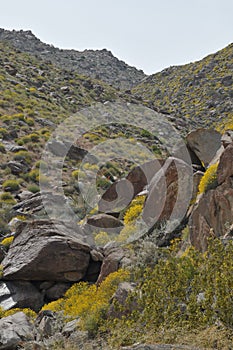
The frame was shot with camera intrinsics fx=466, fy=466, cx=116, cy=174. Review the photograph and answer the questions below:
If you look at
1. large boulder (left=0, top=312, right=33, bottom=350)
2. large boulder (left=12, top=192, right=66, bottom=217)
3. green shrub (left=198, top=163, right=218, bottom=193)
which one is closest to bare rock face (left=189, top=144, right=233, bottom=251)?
green shrub (left=198, top=163, right=218, bottom=193)

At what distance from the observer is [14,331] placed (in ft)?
30.8

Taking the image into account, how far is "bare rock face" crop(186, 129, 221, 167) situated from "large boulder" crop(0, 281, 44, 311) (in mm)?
6354

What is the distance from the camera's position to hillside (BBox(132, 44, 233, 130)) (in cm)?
4053

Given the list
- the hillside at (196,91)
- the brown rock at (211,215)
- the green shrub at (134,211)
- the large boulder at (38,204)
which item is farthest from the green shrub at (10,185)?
the hillside at (196,91)

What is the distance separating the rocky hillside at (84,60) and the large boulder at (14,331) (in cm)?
5404

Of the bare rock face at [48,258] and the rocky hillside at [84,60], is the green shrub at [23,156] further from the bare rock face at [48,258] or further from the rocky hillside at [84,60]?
the rocky hillside at [84,60]

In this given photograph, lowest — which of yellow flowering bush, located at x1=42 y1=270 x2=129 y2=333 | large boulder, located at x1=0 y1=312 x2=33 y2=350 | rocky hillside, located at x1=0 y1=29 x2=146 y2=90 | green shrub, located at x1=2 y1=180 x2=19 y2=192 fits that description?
yellow flowering bush, located at x1=42 y1=270 x2=129 y2=333

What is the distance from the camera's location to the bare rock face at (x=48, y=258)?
1256 centimetres

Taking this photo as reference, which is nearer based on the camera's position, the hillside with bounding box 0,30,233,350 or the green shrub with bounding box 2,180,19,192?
the hillside with bounding box 0,30,233,350

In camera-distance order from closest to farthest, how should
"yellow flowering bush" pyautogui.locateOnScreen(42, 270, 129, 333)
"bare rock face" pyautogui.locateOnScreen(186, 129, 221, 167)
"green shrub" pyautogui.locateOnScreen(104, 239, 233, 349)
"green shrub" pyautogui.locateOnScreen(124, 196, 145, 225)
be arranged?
"green shrub" pyautogui.locateOnScreen(104, 239, 233, 349), "yellow flowering bush" pyautogui.locateOnScreen(42, 270, 129, 333), "green shrub" pyautogui.locateOnScreen(124, 196, 145, 225), "bare rock face" pyautogui.locateOnScreen(186, 129, 221, 167)

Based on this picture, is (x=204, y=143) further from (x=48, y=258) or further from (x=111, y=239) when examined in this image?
(x=48, y=258)

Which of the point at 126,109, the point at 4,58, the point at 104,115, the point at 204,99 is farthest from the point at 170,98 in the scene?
the point at 4,58

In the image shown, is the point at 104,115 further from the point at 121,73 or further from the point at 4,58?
the point at 121,73

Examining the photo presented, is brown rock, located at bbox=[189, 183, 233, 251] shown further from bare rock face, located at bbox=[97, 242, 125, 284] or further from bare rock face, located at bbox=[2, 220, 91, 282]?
bare rock face, located at bbox=[2, 220, 91, 282]
